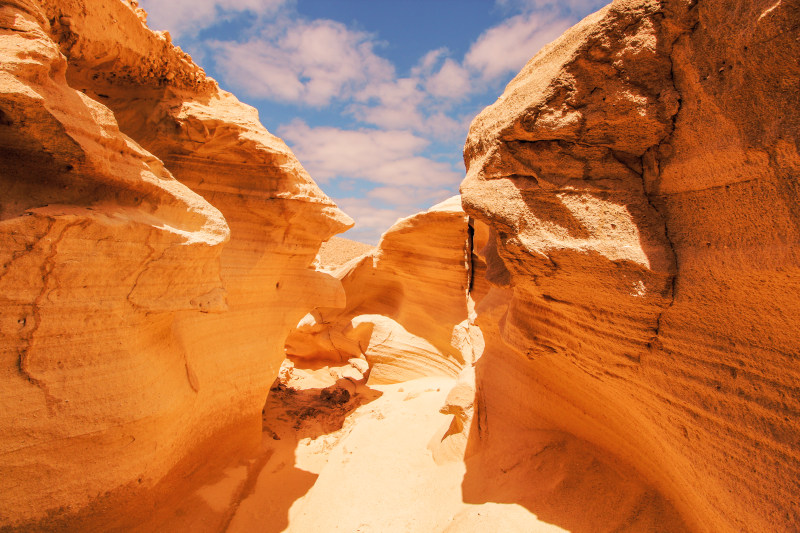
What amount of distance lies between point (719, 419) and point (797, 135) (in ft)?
3.49

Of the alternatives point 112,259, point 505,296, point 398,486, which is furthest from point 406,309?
point 112,259

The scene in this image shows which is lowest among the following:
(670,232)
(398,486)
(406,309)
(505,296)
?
(398,486)

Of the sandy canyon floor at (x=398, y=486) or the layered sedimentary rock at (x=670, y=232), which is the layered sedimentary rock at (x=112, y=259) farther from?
the layered sedimentary rock at (x=670, y=232)

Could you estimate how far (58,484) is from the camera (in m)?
2.24

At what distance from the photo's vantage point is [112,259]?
2.36 metres

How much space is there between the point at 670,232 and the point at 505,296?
1.81m

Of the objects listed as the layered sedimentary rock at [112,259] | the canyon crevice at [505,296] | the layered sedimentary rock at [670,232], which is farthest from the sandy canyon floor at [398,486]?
the layered sedimentary rock at [112,259]

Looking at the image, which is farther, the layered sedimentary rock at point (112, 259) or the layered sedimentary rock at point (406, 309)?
the layered sedimentary rock at point (406, 309)

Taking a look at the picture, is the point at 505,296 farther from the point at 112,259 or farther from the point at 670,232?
the point at 112,259

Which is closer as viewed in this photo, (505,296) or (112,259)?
(112,259)

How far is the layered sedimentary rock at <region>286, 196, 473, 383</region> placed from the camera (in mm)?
5891

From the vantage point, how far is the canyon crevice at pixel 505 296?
4.58ft

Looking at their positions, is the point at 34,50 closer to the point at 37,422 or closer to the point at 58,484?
the point at 37,422

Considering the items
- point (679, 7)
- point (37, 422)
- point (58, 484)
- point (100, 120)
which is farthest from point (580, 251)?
point (58, 484)
